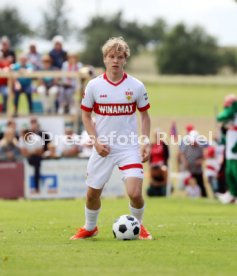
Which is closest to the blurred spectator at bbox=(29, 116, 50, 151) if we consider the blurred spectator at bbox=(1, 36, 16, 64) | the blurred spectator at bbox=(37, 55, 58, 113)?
the blurred spectator at bbox=(37, 55, 58, 113)

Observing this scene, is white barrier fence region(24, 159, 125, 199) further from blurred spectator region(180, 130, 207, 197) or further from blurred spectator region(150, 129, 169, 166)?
blurred spectator region(180, 130, 207, 197)

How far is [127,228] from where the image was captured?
12969 mm

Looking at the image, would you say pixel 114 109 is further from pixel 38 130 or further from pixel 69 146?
pixel 69 146

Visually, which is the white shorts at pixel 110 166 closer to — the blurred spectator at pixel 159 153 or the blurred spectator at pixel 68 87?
the blurred spectator at pixel 159 153

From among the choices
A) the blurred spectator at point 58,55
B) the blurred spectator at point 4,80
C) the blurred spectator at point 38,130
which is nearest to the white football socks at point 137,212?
the blurred spectator at point 38,130

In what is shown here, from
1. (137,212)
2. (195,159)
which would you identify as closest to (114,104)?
(137,212)

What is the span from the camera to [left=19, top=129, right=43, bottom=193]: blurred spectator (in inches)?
1045

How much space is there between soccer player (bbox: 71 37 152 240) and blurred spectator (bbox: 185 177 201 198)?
15.9m

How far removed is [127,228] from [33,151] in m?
13.8

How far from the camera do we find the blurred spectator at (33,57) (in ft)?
98.6

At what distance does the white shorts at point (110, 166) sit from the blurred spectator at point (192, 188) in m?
15.9

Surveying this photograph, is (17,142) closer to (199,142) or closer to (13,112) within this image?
(13,112)

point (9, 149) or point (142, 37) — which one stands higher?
point (142, 37)

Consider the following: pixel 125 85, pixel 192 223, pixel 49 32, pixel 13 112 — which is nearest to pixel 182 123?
pixel 13 112
